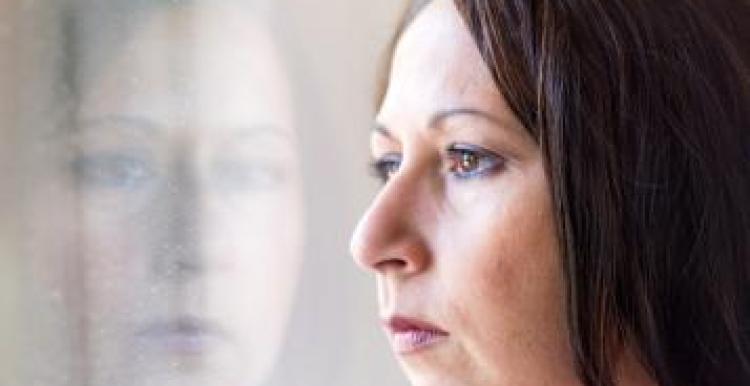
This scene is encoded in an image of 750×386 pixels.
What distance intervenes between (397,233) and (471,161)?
0.07 m

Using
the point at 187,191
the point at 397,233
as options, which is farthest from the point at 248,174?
the point at 397,233

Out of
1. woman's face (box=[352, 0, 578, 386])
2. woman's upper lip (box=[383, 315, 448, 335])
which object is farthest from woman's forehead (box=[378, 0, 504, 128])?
woman's upper lip (box=[383, 315, 448, 335])

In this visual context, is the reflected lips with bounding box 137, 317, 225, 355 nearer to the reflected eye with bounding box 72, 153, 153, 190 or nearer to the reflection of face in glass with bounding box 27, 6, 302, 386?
the reflection of face in glass with bounding box 27, 6, 302, 386

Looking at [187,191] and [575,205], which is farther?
[187,191]

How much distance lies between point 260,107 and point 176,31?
0.30 ft

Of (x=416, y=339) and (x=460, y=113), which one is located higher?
(x=460, y=113)

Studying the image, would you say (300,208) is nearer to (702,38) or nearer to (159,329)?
(159,329)

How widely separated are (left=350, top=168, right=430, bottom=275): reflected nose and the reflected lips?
0.20 meters

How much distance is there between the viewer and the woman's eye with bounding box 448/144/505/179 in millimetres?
712

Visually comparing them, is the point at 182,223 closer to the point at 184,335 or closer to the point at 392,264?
the point at 184,335

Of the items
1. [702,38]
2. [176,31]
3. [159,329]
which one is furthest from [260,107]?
[702,38]

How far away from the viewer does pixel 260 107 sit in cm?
90

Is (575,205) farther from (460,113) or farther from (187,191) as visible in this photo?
(187,191)

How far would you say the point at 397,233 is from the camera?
0.73m
